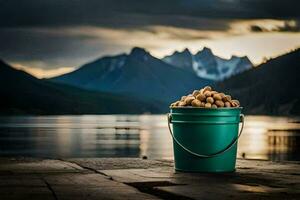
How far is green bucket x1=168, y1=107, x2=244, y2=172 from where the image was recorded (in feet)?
38.7

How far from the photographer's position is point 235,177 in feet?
35.5

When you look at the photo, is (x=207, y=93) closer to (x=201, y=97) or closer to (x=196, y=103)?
→ (x=201, y=97)

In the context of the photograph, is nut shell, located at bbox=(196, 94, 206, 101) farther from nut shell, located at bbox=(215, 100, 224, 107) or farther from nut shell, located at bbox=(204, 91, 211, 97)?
nut shell, located at bbox=(215, 100, 224, 107)

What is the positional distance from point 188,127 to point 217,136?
56 centimetres

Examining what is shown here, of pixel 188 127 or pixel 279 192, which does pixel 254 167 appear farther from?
pixel 279 192

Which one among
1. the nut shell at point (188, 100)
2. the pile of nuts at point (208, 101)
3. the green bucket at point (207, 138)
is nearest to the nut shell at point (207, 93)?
the pile of nuts at point (208, 101)

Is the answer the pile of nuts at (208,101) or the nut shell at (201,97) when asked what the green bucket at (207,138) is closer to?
the pile of nuts at (208,101)

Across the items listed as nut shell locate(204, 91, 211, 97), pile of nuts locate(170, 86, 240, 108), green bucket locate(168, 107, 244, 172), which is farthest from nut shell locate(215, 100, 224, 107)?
nut shell locate(204, 91, 211, 97)

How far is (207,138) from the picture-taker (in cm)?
1179

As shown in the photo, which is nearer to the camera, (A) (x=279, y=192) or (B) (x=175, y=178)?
(A) (x=279, y=192)

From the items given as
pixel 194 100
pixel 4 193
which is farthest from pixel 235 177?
pixel 4 193

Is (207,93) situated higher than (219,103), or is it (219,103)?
(207,93)

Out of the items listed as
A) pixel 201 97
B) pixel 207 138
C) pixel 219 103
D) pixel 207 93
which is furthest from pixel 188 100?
pixel 207 138

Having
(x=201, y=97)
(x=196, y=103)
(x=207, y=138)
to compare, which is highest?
(x=201, y=97)
